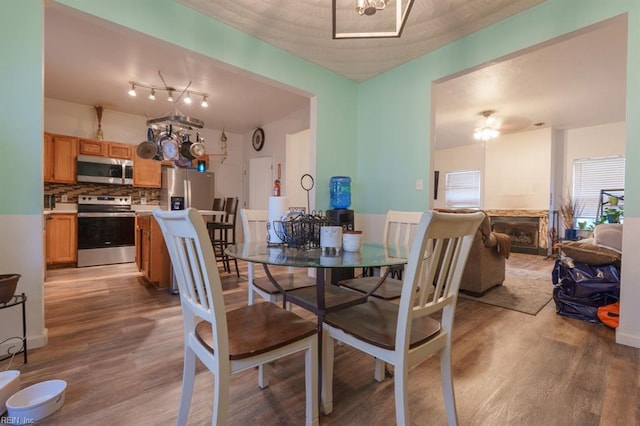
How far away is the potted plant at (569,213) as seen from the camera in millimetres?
5602

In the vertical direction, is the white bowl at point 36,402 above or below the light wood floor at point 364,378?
above

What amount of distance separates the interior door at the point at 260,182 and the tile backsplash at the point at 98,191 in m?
1.79

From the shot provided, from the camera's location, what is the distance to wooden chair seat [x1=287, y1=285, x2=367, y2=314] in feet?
4.62

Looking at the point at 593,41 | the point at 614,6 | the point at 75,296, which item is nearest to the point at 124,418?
the point at 75,296

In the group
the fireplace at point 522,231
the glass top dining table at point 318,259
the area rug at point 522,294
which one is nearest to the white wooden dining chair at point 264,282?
the glass top dining table at point 318,259

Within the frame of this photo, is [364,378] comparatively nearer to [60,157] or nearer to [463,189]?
[60,157]

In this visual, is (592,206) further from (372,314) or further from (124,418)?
(124,418)

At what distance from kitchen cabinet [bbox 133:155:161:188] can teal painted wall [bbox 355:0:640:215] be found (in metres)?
3.79

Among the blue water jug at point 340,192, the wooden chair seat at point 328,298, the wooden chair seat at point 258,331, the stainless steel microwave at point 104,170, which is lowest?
Result: the wooden chair seat at point 258,331

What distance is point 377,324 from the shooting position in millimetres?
1242

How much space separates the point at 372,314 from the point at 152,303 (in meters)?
2.44

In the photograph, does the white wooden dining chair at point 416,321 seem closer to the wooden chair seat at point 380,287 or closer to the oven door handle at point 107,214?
the wooden chair seat at point 380,287

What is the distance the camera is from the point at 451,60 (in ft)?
9.27

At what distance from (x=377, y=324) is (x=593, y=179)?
6803 millimetres
